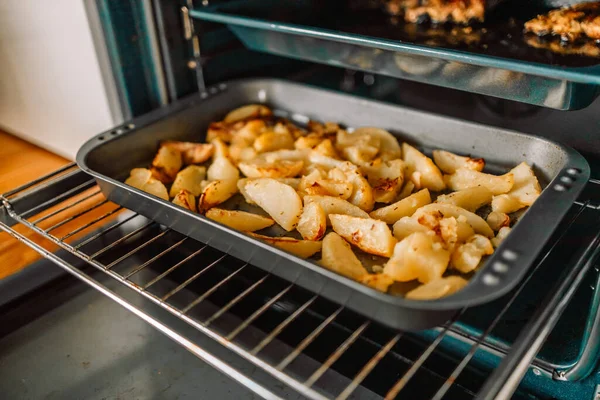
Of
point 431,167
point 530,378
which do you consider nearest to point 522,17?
point 431,167

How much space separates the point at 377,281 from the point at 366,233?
15 centimetres

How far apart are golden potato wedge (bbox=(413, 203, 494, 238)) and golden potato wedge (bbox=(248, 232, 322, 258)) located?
192mm

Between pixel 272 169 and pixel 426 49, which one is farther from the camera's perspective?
pixel 272 169

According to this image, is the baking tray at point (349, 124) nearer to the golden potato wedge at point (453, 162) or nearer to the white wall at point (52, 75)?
the golden potato wedge at point (453, 162)

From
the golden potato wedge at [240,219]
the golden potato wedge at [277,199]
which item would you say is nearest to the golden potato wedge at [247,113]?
the golden potato wedge at [277,199]

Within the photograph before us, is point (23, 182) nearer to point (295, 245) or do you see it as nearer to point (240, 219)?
point (240, 219)

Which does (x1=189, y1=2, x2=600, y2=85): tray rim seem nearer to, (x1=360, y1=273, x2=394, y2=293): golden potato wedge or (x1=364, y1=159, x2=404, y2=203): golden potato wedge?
(x1=364, y1=159, x2=404, y2=203): golden potato wedge

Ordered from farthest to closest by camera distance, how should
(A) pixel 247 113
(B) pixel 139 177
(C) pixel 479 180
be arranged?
(A) pixel 247 113 → (B) pixel 139 177 → (C) pixel 479 180

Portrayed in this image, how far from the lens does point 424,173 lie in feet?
3.77

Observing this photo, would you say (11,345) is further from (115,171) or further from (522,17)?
(522,17)

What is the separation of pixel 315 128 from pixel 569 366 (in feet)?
2.57

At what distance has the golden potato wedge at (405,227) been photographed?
946 mm

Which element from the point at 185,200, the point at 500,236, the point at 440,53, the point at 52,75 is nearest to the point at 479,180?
the point at 500,236

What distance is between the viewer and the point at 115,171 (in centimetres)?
124
